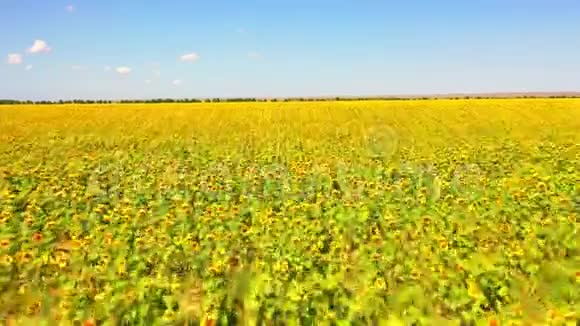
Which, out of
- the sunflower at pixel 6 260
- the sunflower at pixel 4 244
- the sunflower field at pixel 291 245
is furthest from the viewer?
the sunflower at pixel 6 260

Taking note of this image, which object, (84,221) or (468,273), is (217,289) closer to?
(468,273)

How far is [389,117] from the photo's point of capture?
3841 centimetres

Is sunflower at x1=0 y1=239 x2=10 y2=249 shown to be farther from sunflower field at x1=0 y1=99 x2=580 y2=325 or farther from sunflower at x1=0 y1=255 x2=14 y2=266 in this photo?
sunflower at x1=0 y1=255 x2=14 y2=266

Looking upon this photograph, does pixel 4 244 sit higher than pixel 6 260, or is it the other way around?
pixel 4 244

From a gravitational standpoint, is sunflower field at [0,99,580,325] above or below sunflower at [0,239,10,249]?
below

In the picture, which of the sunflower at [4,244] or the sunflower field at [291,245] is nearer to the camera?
the sunflower field at [291,245]

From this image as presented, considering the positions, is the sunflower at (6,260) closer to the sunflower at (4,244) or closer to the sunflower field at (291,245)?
the sunflower field at (291,245)

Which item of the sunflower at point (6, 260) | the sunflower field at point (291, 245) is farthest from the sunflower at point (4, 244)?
the sunflower at point (6, 260)

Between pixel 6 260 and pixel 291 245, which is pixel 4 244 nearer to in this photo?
pixel 6 260

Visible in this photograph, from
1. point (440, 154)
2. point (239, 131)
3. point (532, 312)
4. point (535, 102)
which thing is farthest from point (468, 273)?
point (535, 102)

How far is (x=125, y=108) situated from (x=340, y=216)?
41.3 m

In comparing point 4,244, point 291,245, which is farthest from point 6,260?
point 291,245

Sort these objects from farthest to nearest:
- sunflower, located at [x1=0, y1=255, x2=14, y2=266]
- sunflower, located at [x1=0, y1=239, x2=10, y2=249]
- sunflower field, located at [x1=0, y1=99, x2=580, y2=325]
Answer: sunflower, located at [x1=0, y1=255, x2=14, y2=266] → sunflower, located at [x1=0, y1=239, x2=10, y2=249] → sunflower field, located at [x1=0, y1=99, x2=580, y2=325]

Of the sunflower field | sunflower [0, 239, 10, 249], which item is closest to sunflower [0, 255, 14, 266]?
Answer: the sunflower field
